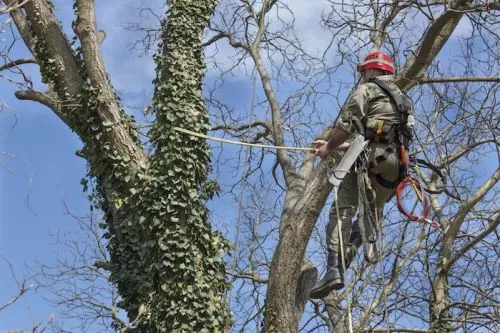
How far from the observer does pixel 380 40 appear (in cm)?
857

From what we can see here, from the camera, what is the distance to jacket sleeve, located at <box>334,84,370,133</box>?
18.5 ft

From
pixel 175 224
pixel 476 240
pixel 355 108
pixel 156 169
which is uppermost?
pixel 476 240

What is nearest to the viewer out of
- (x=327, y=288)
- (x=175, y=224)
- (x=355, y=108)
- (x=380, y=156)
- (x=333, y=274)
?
(x=355, y=108)

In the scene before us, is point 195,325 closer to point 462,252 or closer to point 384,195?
point 384,195

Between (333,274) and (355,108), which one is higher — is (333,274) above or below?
below

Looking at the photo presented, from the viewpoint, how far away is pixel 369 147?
582 cm

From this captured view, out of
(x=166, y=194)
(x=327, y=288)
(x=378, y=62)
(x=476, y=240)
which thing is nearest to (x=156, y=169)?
(x=166, y=194)

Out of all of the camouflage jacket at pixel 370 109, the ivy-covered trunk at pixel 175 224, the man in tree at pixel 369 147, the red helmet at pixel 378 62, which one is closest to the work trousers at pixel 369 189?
the man in tree at pixel 369 147

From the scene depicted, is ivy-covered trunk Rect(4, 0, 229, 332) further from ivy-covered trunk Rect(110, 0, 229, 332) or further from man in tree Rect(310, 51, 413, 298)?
man in tree Rect(310, 51, 413, 298)

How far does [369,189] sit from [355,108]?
0.66m

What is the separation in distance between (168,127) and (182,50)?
80cm

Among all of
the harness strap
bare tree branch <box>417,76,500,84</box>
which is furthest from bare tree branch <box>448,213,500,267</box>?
the harness strap

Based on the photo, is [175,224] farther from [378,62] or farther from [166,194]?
[378,62]

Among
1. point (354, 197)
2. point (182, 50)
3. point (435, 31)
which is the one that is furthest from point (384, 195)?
point (182, 50)
